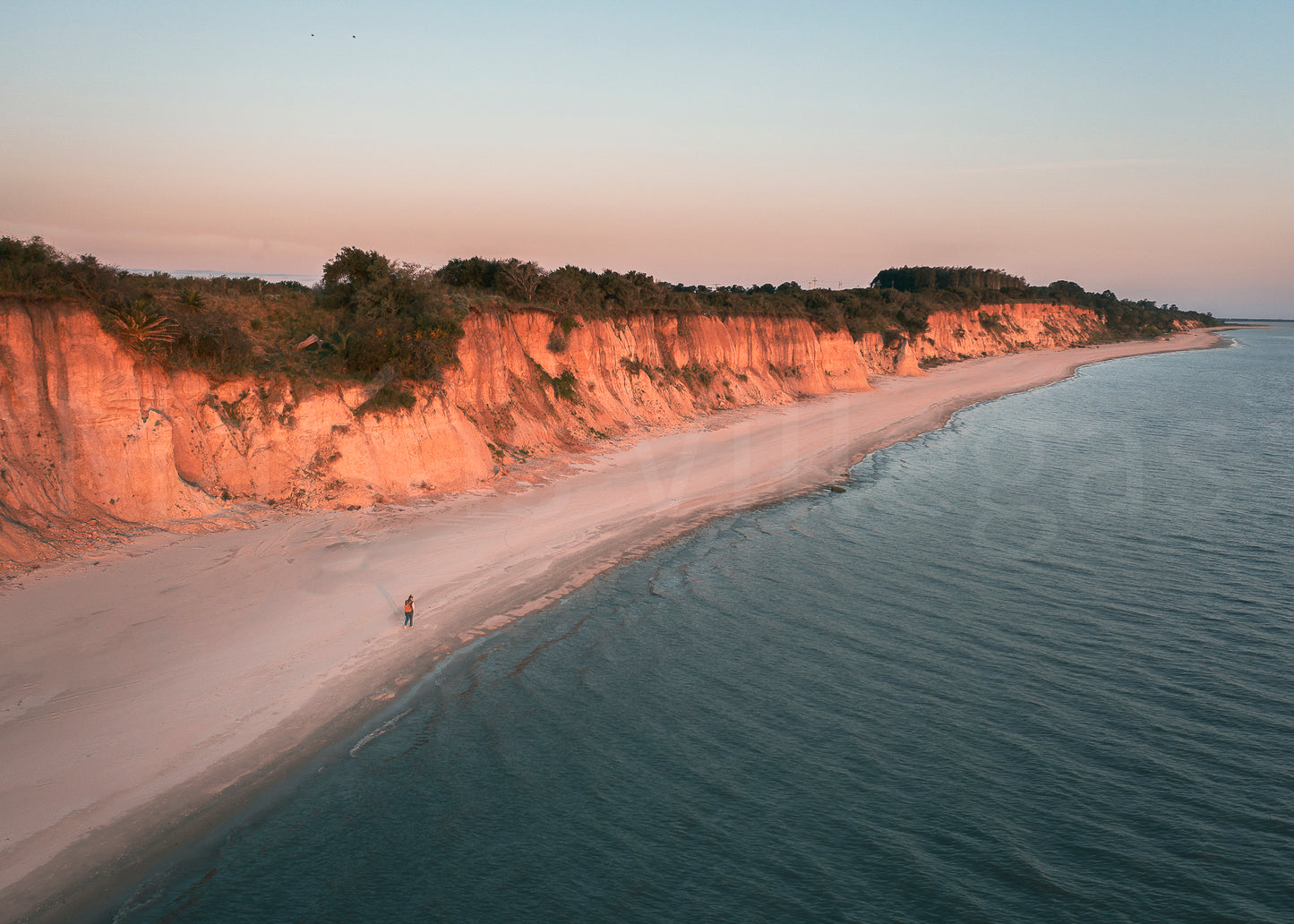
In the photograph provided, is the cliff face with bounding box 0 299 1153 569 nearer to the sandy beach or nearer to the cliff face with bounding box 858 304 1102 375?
the sandy beach

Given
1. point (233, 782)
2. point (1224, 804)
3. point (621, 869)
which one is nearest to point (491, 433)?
point (233, 782)

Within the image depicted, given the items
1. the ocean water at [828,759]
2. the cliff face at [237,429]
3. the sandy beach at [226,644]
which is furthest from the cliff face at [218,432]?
the ocean water at [828,759]

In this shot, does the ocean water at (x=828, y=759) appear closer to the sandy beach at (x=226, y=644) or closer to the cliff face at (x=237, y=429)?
the sandy beach at (x=226, y=644)

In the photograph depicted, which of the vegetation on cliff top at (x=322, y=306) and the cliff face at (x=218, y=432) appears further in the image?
the vegetation on cliff top at (x=322, y=306)

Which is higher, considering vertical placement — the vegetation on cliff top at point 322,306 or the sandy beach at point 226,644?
the vegetation on cliff top at point 322,306

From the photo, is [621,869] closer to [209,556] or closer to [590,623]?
[590,623]

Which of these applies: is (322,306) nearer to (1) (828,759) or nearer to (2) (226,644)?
(2) (226,644)

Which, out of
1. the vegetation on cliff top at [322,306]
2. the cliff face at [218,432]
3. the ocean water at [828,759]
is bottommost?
the ocean water at [828,759]
